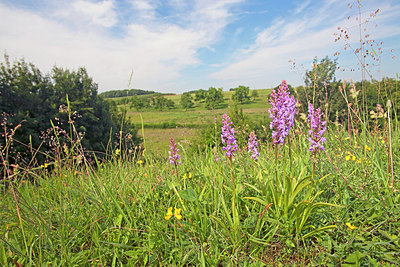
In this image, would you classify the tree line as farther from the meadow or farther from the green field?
the meadow

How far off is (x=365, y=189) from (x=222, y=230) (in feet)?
5.53

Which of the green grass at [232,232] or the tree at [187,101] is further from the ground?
the tree at [187,101]

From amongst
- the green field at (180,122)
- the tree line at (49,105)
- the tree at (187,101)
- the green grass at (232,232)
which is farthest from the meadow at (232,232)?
the tree at (187,101)

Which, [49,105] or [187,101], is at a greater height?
[187,101]

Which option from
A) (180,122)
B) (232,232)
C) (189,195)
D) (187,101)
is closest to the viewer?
(232,232)

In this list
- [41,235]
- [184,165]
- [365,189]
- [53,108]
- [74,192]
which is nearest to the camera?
[41,235]

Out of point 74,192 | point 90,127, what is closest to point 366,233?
point 74,192

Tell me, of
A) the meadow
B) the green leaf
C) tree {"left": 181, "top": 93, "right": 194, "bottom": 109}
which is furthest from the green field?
tree {"left": 181, "top": 93, "right": 194, "bottom": 109}

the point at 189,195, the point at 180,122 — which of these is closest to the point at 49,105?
the point at 189,195

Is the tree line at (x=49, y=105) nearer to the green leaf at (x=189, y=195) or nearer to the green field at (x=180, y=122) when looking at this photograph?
the green field at (x=180, y=122)

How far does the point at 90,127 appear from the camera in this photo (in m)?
20.4

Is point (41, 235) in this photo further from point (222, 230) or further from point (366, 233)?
point (366, 233)

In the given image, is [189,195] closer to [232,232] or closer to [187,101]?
[232,232]

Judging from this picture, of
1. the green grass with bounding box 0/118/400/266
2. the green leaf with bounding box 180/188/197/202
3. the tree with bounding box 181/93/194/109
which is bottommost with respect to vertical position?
the green grass with bounding box 0/118/400/266
